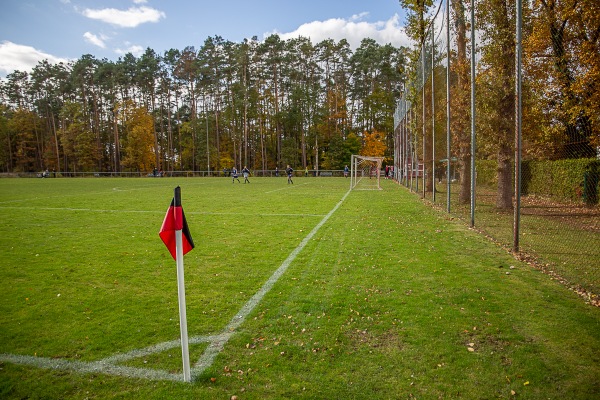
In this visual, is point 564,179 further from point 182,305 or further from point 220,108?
point 220,108

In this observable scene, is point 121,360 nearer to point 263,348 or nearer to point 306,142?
point 263,348

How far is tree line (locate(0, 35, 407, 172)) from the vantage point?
59.4 m

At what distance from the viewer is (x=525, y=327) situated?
3.75 metres

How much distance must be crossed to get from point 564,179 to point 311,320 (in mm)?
14230

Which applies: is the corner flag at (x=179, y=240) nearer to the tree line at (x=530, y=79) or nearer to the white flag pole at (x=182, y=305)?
the white flag pole at (x=182, y=305)

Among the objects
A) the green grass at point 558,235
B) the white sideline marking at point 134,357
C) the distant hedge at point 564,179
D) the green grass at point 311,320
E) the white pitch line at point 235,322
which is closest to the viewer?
the green grass at point 311,320

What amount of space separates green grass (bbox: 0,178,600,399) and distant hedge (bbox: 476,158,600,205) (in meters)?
6.43

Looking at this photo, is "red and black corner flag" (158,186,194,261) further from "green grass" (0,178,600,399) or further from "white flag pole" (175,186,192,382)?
"green grass" (0,178,600,399)

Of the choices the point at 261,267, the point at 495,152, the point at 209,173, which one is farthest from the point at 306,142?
the point at 261,267

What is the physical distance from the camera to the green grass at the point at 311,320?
2.83 m

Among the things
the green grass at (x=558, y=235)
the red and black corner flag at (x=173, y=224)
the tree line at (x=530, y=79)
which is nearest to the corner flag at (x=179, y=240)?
the red and black corner flag at (x=173, y=224)

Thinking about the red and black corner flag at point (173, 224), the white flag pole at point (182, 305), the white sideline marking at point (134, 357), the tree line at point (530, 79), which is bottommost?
the white sideline marking at point (134, 357)

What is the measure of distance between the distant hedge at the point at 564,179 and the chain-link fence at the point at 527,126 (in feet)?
0.14

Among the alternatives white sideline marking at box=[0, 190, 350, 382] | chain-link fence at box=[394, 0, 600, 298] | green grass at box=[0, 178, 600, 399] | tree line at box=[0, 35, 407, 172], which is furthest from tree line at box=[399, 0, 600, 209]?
tree line at box=[0, 35, 407, 172]
